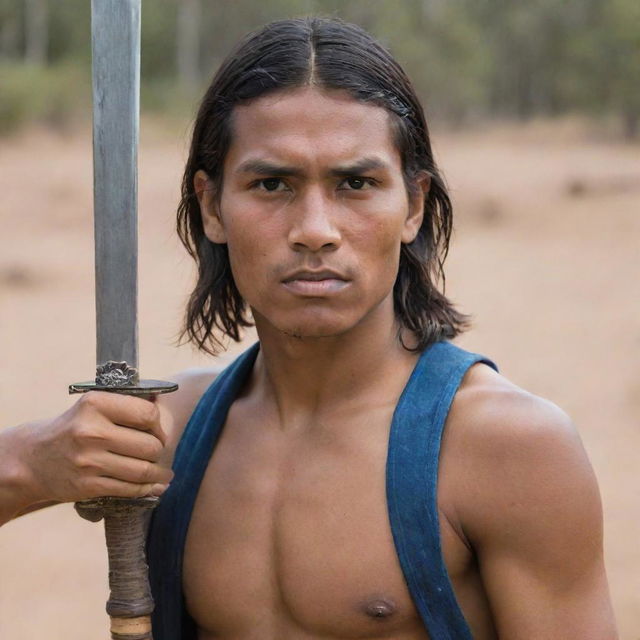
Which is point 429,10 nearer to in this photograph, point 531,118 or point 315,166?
point 531,118

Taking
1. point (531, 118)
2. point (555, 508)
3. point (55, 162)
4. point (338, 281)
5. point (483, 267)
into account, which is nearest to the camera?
point (555, 508)

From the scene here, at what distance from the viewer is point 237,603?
2.57 meters

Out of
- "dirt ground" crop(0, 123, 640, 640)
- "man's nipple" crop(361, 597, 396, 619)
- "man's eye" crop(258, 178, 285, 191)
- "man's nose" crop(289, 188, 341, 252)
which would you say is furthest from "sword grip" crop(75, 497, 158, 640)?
"dirt ground" crop(0, 123, 640, 640)

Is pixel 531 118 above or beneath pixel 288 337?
above

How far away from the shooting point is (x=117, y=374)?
2229 millimetres

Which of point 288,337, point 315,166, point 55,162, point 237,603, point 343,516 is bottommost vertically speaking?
point 237,603

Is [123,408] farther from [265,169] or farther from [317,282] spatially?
[265,169]

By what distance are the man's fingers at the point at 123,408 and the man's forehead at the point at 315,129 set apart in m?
0.57

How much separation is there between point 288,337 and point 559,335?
9.46 meters

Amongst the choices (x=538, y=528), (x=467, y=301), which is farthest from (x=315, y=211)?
(x=467, y=301)

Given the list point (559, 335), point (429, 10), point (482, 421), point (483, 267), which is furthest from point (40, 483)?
point (429, 10)

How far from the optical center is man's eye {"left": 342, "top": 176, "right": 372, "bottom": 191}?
2.47 meters

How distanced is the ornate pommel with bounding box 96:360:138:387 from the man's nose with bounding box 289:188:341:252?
405 millimetres

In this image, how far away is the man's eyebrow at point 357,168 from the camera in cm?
244
